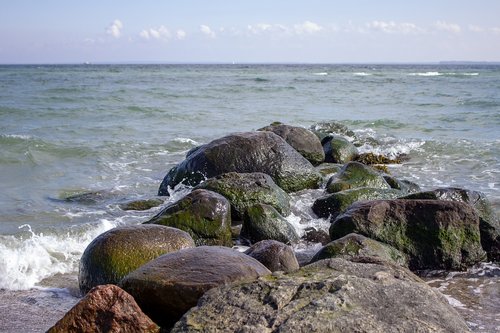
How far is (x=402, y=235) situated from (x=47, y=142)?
37.7ft

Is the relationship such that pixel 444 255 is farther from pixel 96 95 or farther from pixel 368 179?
pixel 96 95

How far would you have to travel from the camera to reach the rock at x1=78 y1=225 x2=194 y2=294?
585 cm

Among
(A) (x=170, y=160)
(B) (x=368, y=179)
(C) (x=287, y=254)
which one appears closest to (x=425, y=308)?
(C) (x=287, y=254)

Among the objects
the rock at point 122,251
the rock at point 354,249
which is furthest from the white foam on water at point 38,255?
the rock at point 354,249

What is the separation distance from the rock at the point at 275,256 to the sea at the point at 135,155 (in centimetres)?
163

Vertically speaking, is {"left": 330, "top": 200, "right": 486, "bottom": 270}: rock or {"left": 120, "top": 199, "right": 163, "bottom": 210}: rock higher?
{"left": 330, "top": 200, "right": 486, "bottom": 270}: rock

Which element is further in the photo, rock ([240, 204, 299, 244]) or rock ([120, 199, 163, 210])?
rock ([120, 199, 163, 210])

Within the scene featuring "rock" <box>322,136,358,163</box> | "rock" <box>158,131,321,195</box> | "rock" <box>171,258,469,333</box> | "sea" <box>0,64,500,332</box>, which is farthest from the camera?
"rock" <box>322,136,358,163</box>

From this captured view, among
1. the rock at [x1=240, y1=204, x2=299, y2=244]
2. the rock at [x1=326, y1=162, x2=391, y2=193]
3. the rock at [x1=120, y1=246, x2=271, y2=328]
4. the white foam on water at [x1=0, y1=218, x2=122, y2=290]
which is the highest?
the rock at [x1=120, y1=246, x2=271, y2=328]

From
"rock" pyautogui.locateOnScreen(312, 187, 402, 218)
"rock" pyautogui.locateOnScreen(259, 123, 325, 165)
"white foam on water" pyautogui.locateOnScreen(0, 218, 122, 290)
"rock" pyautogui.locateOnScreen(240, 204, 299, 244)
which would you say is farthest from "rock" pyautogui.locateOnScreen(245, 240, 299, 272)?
"rock" pyautogui.locateOnScreen(259, 123, 325, 165)

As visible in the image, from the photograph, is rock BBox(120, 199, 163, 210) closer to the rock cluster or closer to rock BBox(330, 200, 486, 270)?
the rock cluster

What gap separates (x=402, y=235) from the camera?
23.4ft

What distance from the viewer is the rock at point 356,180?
9.66 m

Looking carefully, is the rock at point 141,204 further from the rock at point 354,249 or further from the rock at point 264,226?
the rock at point 354,249
